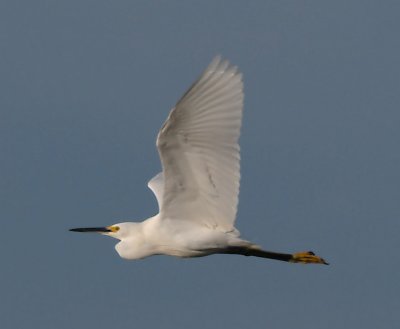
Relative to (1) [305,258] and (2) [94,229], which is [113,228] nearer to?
(2) [94,229]

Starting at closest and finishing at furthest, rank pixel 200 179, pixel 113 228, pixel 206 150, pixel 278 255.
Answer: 1. pixel 206 150
2. pixel 200 179
3. pixel 278 255
4. pixel 113 228

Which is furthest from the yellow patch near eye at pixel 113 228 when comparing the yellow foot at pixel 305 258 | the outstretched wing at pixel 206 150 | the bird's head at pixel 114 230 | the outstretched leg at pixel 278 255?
the yellow foot at pixel 305 258

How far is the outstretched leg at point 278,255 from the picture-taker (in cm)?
1373

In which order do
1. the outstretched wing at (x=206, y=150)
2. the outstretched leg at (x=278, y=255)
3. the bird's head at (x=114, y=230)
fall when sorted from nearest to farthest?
1. the outstretched wing at (x=206, y=150)
2. the outstretched leg at (x=278, y=255)
3. the bird's head at (x=114, y=230)

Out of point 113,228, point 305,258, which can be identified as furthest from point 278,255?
point 113,228

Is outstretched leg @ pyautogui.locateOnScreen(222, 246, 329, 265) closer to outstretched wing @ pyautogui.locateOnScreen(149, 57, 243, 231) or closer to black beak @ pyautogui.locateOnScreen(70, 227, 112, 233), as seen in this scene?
outstretched wing @ pyautogui.locateOnScreen(149, 57, 243, 231)

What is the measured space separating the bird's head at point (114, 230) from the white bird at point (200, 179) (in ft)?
0.04

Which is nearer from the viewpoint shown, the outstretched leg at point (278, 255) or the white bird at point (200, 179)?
the white bird at point (200, 179)

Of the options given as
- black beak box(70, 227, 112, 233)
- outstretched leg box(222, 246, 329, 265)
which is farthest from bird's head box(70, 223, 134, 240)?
outstretched leg box(222, 246, 329, 265)

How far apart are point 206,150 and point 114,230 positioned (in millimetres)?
2480

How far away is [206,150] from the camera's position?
42.3 feet

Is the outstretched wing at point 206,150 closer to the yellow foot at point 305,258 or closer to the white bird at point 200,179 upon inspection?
the white bird at point 200,179

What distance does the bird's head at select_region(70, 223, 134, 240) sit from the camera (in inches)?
570

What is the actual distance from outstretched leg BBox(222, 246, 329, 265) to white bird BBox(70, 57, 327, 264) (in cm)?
2
